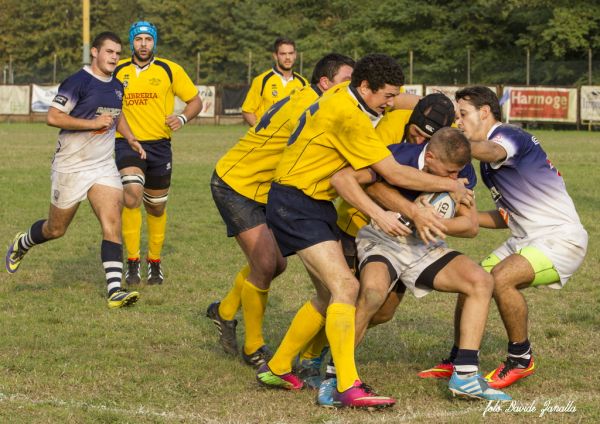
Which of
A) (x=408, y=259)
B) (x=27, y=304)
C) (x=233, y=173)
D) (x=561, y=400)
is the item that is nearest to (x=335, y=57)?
(x=233, y=173)

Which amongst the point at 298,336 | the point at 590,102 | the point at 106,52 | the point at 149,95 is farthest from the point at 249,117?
the point at 590,102

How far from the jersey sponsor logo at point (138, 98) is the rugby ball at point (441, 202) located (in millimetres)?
5071

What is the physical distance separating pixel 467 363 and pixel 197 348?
2271 millimetres

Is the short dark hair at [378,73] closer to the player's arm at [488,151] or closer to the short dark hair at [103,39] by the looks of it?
the player's arm at [488,151]

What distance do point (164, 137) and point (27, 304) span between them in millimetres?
2448

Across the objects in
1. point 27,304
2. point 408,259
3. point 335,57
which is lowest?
point 27,304

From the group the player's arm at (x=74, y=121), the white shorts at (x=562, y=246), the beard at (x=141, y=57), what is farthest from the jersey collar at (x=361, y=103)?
the beard at (x=141, y=57)

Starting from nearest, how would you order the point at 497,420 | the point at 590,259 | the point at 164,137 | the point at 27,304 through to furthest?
the point at 497,420
the point at 27,304
the point at 164,137
the point at 590,259

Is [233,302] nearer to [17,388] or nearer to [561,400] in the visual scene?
[17,388]

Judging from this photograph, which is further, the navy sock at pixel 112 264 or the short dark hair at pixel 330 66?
the navy sock at pixel 112 264

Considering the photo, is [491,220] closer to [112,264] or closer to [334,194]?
[334,194]

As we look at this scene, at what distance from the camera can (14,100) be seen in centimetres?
4475

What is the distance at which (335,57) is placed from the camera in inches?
288

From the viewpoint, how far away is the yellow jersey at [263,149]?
6863 millimetres
